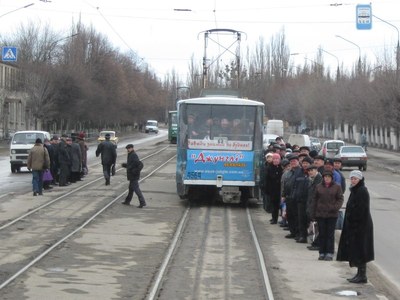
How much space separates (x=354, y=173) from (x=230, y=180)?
10097 mm

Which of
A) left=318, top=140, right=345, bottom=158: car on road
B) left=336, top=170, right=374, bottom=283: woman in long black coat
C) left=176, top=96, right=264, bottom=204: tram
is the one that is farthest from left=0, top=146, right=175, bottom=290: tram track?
left=318, top=140, right=345, bottom=158: car on road

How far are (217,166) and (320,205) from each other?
28.0 ft

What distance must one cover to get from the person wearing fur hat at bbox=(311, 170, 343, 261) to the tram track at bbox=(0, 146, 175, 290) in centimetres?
441

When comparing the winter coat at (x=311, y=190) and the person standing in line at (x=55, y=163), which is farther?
the person standing in line at (x=55, y=163)

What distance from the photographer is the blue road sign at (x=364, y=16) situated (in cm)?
2785

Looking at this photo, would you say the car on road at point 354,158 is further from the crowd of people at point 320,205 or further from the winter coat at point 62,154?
the crowd of people at point 320,205

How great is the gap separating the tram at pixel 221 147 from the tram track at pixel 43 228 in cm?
240

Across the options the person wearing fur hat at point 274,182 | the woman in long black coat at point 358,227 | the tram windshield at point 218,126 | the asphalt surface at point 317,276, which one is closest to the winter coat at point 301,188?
the asphalt surface at point 317,276

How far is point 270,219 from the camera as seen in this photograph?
18.7 m

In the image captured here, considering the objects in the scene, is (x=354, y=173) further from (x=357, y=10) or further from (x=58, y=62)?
(x=58, y=62)

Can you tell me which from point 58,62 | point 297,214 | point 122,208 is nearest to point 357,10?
point 122,208

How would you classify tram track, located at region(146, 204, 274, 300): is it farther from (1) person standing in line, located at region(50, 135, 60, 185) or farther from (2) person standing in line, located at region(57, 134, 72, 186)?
(1) person standing in line, located at region(50, 135, 60, 185)

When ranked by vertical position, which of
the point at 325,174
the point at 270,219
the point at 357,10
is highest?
the point at 357,10

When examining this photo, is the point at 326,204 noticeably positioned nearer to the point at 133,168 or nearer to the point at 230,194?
the point at 133,168
